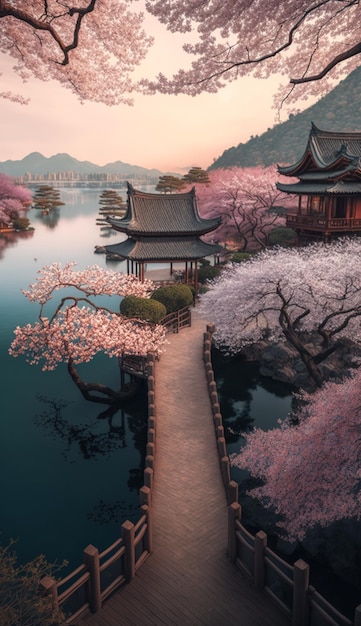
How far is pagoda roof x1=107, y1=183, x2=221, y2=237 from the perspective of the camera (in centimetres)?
3434

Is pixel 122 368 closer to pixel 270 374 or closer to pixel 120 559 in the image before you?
pixel 270 374

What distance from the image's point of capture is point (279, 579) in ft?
32.1

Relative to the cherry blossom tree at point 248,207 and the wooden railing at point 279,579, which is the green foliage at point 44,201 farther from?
the wooden railing at point 279,579

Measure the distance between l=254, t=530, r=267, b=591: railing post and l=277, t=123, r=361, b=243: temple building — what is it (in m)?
29.1

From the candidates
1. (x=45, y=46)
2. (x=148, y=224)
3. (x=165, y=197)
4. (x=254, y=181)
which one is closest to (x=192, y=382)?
(x=45, y=46)

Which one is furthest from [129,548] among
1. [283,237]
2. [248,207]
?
[248,207]

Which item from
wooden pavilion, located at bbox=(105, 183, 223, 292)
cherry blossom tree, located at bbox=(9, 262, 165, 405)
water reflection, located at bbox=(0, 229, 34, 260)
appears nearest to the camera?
cherry blossom tree, located at bbox=(9, 262, 165, 405)

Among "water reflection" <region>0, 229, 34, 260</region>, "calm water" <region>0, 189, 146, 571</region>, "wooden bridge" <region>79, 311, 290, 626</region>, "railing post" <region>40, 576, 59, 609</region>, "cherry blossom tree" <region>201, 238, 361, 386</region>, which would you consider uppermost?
"cherry blossom tree" <region>201, 238, 361, 386</region>

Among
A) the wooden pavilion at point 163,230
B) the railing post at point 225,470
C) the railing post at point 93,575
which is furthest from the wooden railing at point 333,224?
the railing post at point 93,575

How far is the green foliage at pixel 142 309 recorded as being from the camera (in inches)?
968

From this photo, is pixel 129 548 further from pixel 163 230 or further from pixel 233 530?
pixel 163 230

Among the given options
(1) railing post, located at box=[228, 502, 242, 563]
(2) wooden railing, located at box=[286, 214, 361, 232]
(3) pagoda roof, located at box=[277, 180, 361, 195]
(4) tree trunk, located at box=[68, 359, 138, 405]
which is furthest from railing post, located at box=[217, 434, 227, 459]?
(2) wooden railing, located at box=[286, 214, 361, 232]

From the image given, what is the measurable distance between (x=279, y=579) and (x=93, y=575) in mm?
3980

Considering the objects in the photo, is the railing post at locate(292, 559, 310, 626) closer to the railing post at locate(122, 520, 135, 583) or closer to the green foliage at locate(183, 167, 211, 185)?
the railing post at locate(122, 520, 135, 583)
